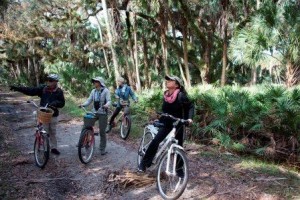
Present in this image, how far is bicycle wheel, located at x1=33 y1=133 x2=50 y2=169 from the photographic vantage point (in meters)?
7.22

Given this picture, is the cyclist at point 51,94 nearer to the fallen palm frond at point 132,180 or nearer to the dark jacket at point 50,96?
the dark jacket at point 50,96

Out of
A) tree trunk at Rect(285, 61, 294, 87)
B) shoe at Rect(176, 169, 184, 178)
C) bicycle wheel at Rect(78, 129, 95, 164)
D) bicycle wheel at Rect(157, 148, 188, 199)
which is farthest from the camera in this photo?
tree trunk at Rect(285, 61, 294, 87)

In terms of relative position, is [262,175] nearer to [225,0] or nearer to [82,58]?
[225,0]

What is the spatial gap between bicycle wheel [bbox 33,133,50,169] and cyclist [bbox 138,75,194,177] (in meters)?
2.24

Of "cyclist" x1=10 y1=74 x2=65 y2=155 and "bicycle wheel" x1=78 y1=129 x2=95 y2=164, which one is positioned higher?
"cyclist" x1=10 y1=74 x2=65 y2=155

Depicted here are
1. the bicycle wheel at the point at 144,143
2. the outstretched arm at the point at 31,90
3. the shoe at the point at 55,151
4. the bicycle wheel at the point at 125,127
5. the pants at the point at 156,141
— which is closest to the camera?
the pants at the point at 156,141

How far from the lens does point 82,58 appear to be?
91.2ft

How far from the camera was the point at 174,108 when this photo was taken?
6.06 m

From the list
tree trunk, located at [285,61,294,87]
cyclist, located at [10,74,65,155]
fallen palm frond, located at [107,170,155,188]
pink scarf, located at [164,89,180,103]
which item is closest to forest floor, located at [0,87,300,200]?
fallen palm frond, located at [107,170,155,188]

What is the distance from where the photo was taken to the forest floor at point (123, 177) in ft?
19.8

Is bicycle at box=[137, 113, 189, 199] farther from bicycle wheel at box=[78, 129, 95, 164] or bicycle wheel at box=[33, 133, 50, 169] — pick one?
bicycle wheel at box=[33, 133, 50, 169]

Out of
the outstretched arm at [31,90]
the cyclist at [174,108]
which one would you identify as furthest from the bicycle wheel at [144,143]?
the outstretched arm at [31,90]

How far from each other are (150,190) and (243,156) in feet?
12.5

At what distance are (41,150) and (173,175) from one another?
→ 341cm
